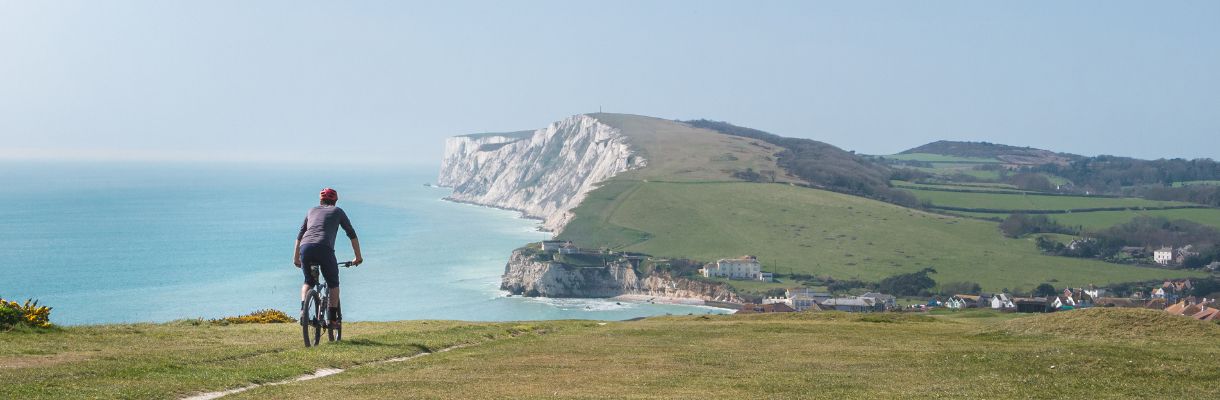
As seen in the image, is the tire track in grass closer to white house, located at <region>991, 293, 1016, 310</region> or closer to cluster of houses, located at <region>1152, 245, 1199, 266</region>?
white house, located at <region>991, 293, 1016, 310</region>

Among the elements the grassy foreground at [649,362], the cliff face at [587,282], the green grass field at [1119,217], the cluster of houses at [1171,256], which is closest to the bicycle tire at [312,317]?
the grassy foreground at [649,362]

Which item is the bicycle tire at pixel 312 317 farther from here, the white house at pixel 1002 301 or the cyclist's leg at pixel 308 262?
the white house at pixel 1002 301

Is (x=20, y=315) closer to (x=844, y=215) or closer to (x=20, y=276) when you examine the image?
(x=20, y=276)

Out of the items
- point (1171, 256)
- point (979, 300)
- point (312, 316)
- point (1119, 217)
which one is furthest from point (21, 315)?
point (1119, 217)

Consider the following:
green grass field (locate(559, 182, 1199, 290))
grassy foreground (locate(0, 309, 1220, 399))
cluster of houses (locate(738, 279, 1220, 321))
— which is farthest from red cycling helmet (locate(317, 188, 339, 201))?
green grass field (locate(559, 182, 1199, 290))

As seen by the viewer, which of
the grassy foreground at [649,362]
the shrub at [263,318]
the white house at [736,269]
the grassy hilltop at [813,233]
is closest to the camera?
the grassy foreground at [649,362]

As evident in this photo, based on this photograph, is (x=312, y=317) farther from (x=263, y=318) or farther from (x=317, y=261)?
(x=263, y=318)

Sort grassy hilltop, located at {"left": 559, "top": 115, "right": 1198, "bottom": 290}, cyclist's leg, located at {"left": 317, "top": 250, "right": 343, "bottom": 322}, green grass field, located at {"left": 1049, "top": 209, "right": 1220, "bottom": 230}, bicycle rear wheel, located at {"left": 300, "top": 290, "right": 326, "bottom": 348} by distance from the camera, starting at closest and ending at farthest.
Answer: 1. bicycle rear wheel, located at {"left": 300, "top": 290, "right": 326, "bottom": 348}
2. cyclist's leg, located at {"left": 317, "top": 250, "right": 343, "bottom": 322}
3. grassy hilltop, located at {"left": 559, "top": 115, "right": 1198, "bottom": 290}
4. green grass field, located at {"left": 1049, "top": 209, "right": 1220, "bottom": 230}
